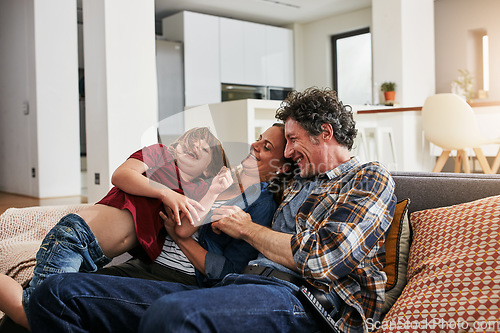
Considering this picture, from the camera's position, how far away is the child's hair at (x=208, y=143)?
1.52 metres

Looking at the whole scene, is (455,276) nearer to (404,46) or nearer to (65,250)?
(65,250)

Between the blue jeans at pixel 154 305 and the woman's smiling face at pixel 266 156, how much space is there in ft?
1.42

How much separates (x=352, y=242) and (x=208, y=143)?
21.6 inches

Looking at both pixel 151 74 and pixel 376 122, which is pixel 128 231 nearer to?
pixel 151 74

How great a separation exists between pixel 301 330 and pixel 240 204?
0.48m

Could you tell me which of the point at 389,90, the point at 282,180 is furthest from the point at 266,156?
the point at 389,90

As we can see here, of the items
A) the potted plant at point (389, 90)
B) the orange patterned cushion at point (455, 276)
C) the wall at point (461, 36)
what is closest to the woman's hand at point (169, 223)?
the orange patterned cushion at point (455, 276)

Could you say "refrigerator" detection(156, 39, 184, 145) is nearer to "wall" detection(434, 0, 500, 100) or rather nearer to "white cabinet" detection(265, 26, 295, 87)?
"white cabinet" detection(265, 26, 295, 87)

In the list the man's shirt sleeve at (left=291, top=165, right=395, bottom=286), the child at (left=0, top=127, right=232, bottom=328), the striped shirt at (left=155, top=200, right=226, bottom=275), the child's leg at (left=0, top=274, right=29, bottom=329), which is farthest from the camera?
the striped shirt at (left=155, top=200, right=226, bottom=275)

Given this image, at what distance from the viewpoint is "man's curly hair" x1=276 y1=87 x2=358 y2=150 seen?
153cm

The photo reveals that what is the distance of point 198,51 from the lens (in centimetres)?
727

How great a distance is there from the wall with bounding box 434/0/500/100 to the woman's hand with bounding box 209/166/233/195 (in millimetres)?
6064

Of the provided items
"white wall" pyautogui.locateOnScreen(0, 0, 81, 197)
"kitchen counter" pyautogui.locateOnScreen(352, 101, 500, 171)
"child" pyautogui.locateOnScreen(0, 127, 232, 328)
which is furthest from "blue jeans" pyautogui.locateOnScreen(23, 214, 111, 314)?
"white wall" pyautogui.locateOnScreen(0, 0, 81, 197)

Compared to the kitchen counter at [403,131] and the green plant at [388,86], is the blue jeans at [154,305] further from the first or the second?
the green plant at [388,86]
